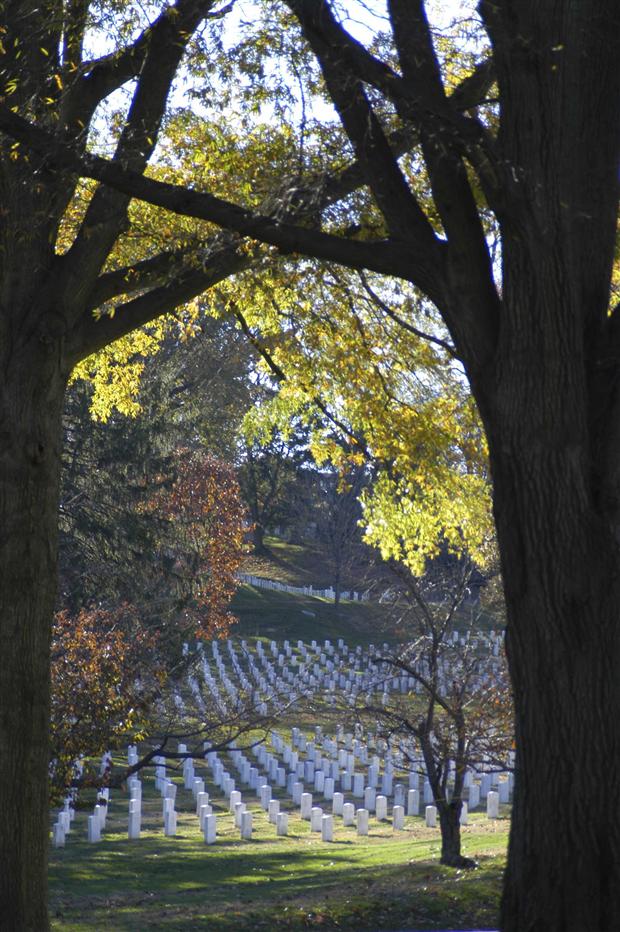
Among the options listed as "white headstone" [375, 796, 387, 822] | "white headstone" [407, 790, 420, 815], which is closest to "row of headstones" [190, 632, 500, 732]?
"white headstone" [407, 790, 420, 815]

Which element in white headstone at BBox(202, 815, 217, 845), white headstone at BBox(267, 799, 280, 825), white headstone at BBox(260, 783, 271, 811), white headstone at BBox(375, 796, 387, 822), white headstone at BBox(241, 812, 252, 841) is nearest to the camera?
white headstone at BBox(202, 815, 217, 845)

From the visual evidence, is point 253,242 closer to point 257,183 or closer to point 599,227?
point 257,183

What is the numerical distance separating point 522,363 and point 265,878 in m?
13.1

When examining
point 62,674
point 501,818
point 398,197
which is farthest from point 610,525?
point 501,818

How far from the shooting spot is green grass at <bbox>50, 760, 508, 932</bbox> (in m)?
11.1

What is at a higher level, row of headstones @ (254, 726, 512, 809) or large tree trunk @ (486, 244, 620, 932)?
large tree trunk @ (486, 244, 620, 932)

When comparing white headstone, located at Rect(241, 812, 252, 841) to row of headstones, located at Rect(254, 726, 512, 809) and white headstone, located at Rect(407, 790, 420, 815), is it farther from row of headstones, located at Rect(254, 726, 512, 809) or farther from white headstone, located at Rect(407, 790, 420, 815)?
white headstone, located at Rect(407, 790, 420, 815)

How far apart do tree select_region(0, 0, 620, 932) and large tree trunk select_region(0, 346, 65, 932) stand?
13 mm

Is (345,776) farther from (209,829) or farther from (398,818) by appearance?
(209,829)

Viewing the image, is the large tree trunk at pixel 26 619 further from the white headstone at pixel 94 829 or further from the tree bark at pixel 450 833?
the white headstone at pixel 94 829

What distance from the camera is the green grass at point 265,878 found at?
36.6ft

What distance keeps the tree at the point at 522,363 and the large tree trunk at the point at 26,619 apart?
0.01 m

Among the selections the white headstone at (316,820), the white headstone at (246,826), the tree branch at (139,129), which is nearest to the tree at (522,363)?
the tree branch at (139,129)

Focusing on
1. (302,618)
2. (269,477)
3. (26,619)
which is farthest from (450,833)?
(269,477)
